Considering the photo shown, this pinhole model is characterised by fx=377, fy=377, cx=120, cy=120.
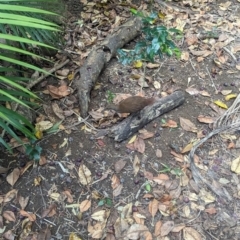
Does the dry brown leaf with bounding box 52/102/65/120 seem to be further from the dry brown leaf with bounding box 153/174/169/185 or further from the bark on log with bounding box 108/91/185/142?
the dry brown leaf with bounding box 153/174/169/185

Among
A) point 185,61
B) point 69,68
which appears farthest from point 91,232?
point 185,61

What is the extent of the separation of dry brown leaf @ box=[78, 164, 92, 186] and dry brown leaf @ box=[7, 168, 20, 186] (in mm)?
374

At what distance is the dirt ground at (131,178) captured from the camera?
2125 millimetres

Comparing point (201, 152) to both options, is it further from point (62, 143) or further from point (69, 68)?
point (69, 68)

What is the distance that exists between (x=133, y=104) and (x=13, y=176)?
2.82 ft

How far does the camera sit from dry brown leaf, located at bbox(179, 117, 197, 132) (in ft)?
8.50

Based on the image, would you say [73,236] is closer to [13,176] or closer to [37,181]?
[37,181]

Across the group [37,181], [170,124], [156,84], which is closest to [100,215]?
[37,181]

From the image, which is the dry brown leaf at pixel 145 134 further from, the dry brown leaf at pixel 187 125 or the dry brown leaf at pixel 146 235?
the dry brown leaf at pixel 146 235

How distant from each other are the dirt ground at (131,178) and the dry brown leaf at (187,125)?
1cm

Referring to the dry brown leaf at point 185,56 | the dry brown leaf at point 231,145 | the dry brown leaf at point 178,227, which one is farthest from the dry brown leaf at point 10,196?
the dry brown leaf at point 185,56

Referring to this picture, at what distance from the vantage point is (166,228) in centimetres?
213

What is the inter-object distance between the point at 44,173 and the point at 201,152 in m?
1.02

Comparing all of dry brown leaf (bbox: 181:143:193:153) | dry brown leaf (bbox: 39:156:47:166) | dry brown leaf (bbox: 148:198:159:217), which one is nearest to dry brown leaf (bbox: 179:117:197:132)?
dry brown leaf (bbox: 181:143:193:153)
